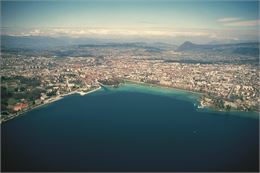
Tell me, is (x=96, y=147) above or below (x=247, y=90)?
below

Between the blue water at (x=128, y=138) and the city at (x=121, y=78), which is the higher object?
the city at (x=121, y=78)

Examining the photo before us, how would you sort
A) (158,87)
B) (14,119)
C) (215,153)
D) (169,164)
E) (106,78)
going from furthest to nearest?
(106,78), (158,87), (14,119), (215,153), (169,164)

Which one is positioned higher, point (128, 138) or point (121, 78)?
point (121, 78)

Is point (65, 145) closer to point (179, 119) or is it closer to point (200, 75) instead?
point (179, 119)

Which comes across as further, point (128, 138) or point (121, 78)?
point (121, 78)

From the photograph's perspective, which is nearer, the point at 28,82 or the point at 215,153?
the point at 215,153

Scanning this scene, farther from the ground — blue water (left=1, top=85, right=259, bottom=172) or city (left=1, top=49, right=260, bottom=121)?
city (left=1, top=49, right=260, bottom=121)

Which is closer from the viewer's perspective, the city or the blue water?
the blue water

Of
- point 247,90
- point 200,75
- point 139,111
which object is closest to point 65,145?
point 139,111
